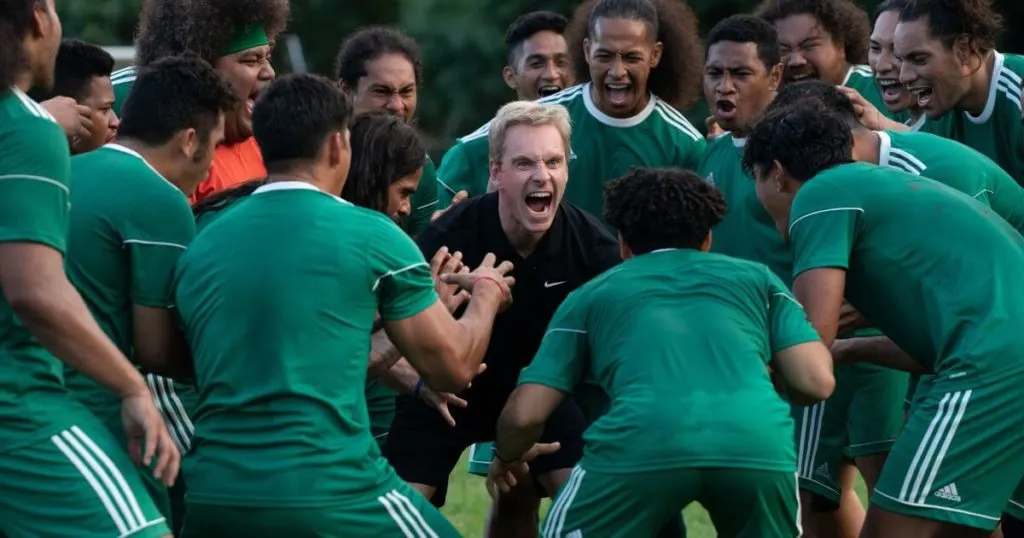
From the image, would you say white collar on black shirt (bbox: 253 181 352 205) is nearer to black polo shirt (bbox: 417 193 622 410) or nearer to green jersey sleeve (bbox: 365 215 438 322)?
green jersey sleeve (bbox: 365 215 438 322)

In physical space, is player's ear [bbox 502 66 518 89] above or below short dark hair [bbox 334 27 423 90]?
below

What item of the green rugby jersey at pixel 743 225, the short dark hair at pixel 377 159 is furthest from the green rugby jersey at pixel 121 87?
the green rugby jersey at pixel 743 225

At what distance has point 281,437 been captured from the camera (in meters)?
4.58

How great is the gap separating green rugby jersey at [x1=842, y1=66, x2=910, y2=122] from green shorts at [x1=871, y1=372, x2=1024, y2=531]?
346cm

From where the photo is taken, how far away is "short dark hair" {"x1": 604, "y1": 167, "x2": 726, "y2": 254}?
17.2 feet

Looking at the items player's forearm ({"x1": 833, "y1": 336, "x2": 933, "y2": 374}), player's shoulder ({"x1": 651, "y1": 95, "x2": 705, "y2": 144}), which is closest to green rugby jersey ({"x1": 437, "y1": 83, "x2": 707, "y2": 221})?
player's shoulder ({"x1": 651, "y1": 95, "x2": 705, "y2": 144})

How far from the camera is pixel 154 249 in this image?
4.95 metres

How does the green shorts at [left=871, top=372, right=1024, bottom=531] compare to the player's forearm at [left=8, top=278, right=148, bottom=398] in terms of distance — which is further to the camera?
the green shorts at [left=871, top=372, right=1024, bottom=531]

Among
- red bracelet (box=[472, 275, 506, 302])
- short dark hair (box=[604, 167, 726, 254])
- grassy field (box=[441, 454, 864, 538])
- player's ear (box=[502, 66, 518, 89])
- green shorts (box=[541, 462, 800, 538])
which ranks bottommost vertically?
grassy field (box=[441, 454, 864, 538])

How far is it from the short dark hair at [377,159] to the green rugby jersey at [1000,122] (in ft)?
9.66

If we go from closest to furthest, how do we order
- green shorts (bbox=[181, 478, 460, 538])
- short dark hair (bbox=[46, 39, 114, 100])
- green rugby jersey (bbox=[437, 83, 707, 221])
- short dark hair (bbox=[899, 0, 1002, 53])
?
green shorts (bbox=[181, 478, 460, 538])
short dark hair (bbox=[46, 39, 114, 100])
short dark hair (bbox=[899, 0, 1002, 53])
green rugby jersey (bbox=[437, 83, 707, 221])

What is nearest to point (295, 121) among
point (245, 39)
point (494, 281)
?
point (494, 281)

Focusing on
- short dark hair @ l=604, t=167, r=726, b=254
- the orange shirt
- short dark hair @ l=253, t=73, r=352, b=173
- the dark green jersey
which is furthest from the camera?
the orange shirt

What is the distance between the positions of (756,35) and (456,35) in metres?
10.4
